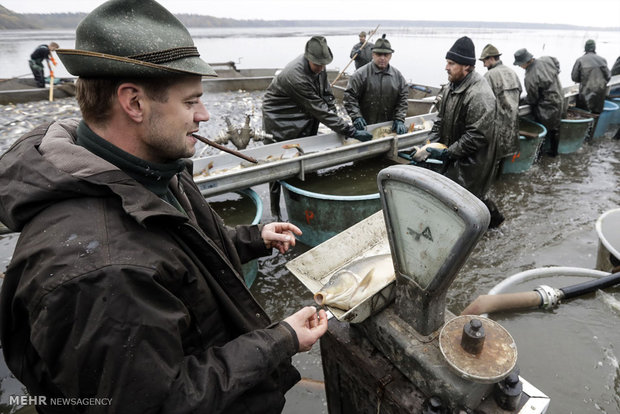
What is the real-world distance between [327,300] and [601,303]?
261 cm

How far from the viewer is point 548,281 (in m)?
2.86

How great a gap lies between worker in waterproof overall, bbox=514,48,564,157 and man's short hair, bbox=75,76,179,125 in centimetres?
722

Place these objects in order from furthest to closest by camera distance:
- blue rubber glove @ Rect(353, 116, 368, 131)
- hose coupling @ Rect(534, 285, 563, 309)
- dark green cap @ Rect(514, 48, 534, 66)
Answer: dark green cap @ Rect(514, 48, 534, 66), blue rubber glove @ Rect(353, 116, 368, 131), hose coupling @ Rect(534, 285, 563, 309)

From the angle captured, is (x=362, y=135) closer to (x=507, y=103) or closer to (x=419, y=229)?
(x=507, y=103)

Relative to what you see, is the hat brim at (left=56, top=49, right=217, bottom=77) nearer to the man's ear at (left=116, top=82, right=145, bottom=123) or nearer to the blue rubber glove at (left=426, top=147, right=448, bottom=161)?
the man's ear at (left=116, top=82, right=145, bottom=123)

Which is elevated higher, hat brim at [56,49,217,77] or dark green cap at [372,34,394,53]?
dark green cap at [372,34,394,53]

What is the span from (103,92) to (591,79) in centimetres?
959

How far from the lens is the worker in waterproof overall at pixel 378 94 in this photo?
17.3ft

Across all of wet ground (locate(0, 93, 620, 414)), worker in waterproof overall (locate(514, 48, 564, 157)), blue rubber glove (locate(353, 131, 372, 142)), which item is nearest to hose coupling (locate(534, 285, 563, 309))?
wet ground (locate(0, 93, 620, 414))

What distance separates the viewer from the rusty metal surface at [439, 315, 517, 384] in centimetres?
118

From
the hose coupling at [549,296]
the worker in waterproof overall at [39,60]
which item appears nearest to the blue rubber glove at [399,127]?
the hose coupling at [549,296]

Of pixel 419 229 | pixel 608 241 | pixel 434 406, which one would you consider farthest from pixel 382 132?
pixel 434 406

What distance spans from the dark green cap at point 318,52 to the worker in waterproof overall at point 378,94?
3.66 feet

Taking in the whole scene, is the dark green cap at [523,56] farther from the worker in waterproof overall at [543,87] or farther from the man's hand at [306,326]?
the man's hand at [306,326]
